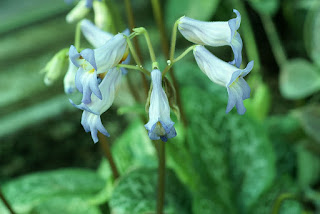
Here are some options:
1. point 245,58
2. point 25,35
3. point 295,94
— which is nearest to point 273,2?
point 245,58

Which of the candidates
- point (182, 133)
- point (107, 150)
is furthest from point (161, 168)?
point (182, 133)

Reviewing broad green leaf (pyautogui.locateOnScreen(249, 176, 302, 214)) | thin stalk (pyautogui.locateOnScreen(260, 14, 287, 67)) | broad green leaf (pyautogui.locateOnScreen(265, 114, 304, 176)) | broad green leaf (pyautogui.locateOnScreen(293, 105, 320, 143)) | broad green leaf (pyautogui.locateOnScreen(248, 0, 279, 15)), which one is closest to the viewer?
broad green leaf (pyautogui.locateOnScreen(249, 176, 302, 214))

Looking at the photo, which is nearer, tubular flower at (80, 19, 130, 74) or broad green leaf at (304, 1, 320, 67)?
tubular flower at (80, 19, 130, 74)

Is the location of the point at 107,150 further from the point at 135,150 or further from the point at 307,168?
the point at 307,168

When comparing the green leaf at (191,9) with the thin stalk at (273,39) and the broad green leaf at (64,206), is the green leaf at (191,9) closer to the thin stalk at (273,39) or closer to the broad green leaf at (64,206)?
the thin stalk at (273,39)

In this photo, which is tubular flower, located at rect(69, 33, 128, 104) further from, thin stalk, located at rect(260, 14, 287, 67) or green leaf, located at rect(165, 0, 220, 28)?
thin stalk, located at rect(260, 14, 287, 67)

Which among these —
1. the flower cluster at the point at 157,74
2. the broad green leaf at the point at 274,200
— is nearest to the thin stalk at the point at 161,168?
the flower cluster at the point at 157,74

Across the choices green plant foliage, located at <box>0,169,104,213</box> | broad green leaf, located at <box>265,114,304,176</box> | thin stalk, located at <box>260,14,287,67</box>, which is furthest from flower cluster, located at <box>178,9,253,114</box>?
thin stalk, located at <box>260,14,287,67</box>
